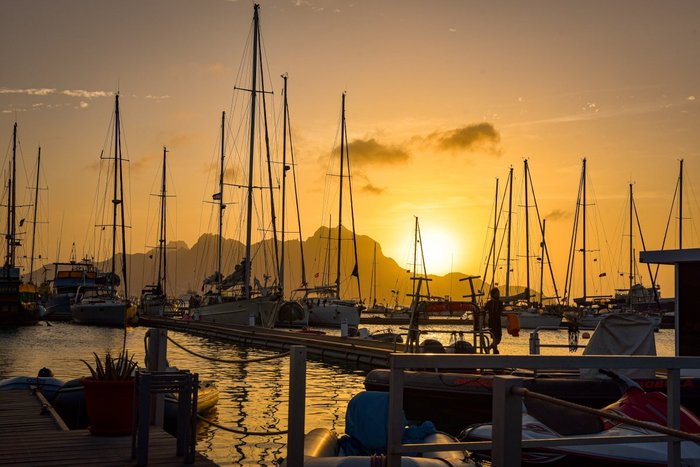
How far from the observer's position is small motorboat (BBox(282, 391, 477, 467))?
9.43m

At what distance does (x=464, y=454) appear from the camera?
9633 mm

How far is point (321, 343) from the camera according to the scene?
34.1 meters

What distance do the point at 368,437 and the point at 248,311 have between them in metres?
45.5

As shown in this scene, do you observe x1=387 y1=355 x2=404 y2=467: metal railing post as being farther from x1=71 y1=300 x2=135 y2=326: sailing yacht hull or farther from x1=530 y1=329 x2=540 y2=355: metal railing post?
x1=71 y1=300 x2=135 y2=326: sailing yacht hull

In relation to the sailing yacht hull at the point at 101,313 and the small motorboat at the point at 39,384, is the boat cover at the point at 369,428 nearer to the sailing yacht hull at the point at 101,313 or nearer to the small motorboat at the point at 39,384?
the small motorboat at the point at 39,384

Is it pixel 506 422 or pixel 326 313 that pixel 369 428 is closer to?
pixel 506 422

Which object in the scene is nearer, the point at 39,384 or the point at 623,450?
the point at 623,450

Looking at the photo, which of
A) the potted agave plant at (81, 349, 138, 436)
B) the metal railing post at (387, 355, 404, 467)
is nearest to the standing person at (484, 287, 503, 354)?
the potted agave plant at (81, 349, 138, 436)

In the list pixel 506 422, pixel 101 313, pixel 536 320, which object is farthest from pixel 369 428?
pixel 536 320

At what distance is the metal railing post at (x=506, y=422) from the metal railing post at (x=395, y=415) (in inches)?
43.9

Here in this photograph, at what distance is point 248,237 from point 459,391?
3628cm

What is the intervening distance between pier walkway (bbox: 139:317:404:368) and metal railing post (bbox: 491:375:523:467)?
15.6 m

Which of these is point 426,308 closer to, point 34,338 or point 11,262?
point 34,338

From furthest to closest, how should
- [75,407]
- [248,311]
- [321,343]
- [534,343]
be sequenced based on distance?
[248,311] < [321,343] < [534,343] < [75,407]
